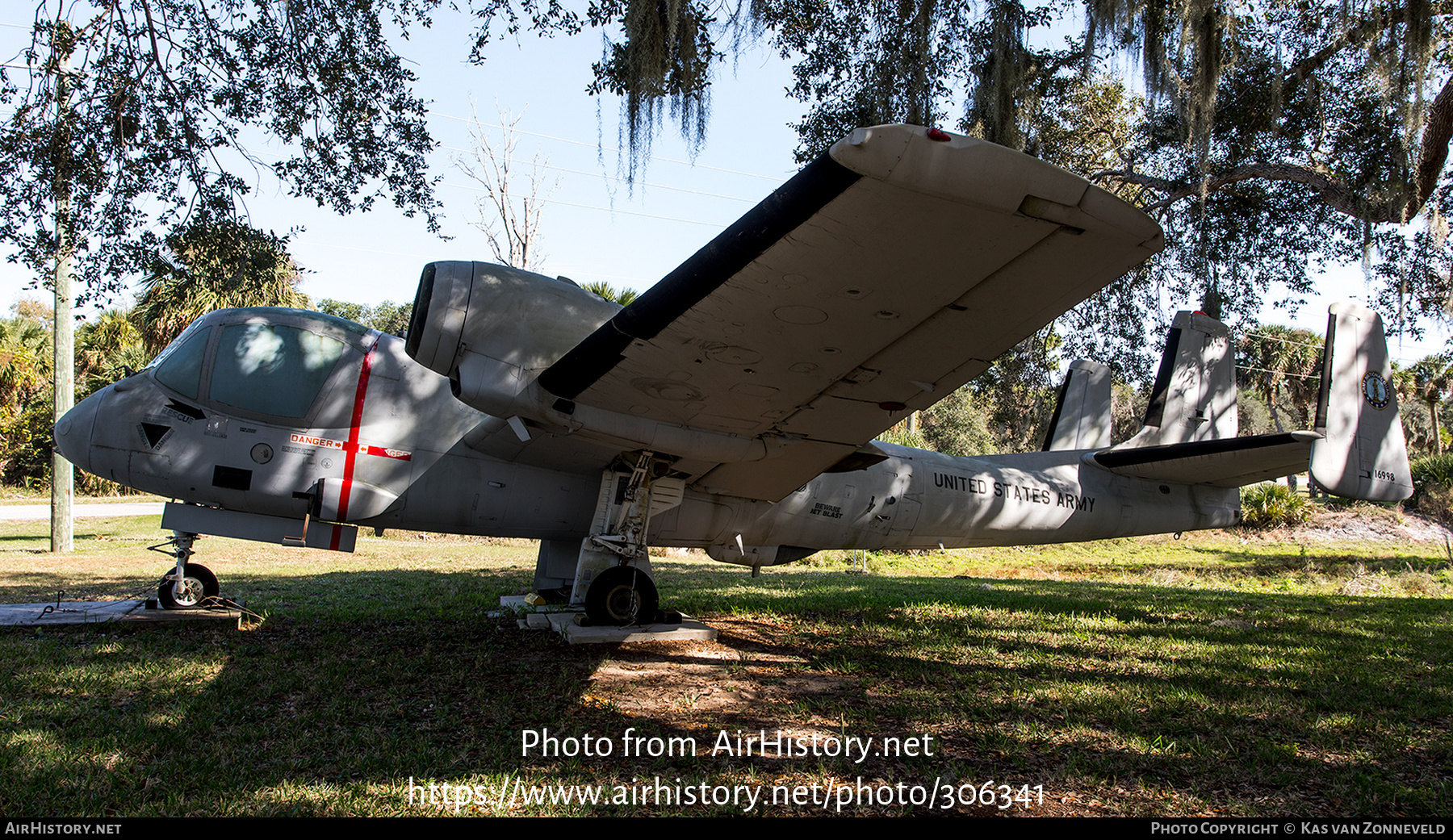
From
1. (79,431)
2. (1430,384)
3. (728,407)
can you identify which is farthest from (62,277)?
(1430,384)

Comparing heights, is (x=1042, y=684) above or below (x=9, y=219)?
below

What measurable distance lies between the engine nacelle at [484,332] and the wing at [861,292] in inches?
17.8

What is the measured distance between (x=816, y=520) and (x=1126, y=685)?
309cm

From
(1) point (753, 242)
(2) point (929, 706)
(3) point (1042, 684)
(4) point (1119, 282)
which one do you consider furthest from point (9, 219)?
(4) point (1119, 282)

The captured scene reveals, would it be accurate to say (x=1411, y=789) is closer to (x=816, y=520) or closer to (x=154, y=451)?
(x=816, y=520)

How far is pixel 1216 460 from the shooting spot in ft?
26.5

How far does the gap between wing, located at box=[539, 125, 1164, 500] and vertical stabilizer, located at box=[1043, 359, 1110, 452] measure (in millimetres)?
5359

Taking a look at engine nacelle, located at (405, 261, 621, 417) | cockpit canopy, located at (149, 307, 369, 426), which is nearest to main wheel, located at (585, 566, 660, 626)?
engine nacelle, located at (405, 261, 621, 417)

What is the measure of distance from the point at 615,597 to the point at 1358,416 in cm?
625

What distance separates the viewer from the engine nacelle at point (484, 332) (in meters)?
A: 5.17

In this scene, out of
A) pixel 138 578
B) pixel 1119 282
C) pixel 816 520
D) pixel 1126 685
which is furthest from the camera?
pixel 1119 282

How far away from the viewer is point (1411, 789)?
3404 mm

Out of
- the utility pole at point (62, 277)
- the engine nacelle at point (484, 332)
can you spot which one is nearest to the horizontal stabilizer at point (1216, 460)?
the engine nacelle at point (484, 332)

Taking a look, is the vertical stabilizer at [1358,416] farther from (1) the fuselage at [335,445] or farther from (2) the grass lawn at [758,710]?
(1) the fuselage at [335,445]
